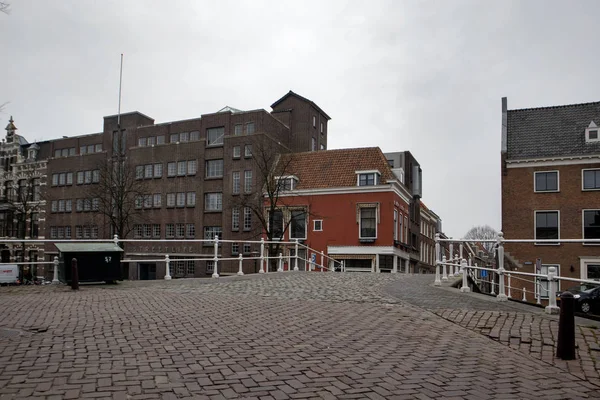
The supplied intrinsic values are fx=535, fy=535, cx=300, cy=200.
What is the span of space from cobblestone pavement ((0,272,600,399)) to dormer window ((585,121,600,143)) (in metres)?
31.0

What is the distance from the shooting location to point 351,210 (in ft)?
135

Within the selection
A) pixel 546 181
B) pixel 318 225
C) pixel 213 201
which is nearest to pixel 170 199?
pixel 213 201

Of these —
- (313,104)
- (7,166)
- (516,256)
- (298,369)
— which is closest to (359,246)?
(516,256)

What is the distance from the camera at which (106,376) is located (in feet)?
17.3

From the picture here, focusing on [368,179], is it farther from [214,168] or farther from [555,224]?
[214,168]

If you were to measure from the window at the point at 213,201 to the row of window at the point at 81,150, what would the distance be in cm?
1719

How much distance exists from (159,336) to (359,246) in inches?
1349

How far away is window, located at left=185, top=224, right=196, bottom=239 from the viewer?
50203mm

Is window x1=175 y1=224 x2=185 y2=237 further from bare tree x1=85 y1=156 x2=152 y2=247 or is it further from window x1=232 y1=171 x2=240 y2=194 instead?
window x1=232 y1=171 x2=240 y2=194

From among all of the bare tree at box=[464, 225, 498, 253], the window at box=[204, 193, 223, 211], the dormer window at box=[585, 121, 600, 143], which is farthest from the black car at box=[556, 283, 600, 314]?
the bare tree at box=[464, 225, 498, 253]

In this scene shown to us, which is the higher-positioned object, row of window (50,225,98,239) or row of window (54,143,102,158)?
row of window (54,143,102,158)

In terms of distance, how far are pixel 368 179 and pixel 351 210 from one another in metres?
2.72

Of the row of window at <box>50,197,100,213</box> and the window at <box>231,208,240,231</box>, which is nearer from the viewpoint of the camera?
the window at <box>231,208,240,231</box>

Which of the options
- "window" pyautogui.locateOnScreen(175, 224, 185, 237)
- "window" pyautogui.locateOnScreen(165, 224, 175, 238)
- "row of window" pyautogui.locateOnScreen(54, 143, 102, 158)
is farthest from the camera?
"row of window" pyautogui.locateOnScreen(54, 143, 102, 158)
